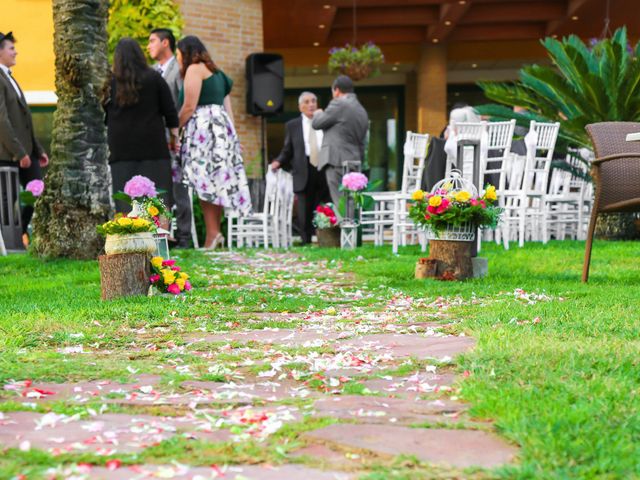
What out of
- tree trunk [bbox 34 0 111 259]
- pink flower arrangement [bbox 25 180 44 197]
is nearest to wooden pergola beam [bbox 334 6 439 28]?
pink flower arrangement [bbox 25 180 44 197]

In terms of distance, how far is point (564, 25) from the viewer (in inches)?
655

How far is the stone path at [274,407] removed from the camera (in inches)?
75.5

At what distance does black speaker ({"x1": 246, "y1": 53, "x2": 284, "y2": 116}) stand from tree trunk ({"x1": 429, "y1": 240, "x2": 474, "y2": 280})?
293 inches

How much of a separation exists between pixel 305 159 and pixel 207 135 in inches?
99.3

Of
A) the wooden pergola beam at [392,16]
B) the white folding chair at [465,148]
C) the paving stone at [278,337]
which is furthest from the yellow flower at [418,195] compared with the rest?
the wooden pergola beam at [392,16]

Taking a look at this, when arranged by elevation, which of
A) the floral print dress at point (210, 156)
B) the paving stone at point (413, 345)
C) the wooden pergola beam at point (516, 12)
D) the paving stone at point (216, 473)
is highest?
the wooden pergola beam at point (516, 12)

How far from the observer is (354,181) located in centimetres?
937

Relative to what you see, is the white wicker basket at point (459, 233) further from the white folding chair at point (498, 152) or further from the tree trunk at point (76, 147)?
the tree trunk at point (76, 147)

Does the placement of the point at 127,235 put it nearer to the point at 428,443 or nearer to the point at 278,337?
the point at 278,337

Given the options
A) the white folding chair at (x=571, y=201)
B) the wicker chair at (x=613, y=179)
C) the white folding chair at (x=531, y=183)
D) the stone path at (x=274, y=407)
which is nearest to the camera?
the stone path at (x=274, y=407)

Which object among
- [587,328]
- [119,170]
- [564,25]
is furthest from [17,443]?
[564,25]

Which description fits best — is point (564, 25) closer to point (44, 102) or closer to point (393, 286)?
point (44, 102)

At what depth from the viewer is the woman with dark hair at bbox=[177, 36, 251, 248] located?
26.6 feet

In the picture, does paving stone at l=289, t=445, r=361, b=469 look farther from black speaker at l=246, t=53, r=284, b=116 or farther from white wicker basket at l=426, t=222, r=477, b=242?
black speaker at l=246, t=53, r=284, b=116
